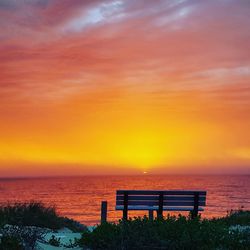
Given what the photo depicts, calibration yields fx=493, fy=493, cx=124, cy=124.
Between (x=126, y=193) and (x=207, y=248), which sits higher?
(x=126, y=193)

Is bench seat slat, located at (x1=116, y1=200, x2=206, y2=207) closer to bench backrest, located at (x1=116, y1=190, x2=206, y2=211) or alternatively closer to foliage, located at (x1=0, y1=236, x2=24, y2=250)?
bench backrest, located at (x1=116, y1=190, x2=206, y2=211)

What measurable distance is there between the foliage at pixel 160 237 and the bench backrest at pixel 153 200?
3165 mm

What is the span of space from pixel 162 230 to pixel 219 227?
1.65 metres

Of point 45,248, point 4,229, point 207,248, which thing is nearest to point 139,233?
point 207,248

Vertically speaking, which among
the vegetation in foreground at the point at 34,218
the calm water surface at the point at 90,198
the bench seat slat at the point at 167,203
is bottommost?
the calm water surface at the point at 90,198

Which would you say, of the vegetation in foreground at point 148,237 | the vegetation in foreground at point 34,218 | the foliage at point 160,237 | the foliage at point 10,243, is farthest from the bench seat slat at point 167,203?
the foliage at point 10,243

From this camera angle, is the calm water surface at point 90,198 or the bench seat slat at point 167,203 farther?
the calm water surface at point 90,198

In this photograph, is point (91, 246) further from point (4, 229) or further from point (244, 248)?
point (244, 248)

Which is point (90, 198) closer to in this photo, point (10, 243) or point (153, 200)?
point (153, 200)

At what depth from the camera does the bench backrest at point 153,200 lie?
50.6 ft

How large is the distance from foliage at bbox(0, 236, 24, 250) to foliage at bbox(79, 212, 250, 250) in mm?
1840

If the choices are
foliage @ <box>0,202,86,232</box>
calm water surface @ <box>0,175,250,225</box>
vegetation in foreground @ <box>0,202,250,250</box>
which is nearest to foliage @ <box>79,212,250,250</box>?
vegetation in foreground @ <box>0,202,250,250</box>

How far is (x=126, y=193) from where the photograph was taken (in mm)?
15430

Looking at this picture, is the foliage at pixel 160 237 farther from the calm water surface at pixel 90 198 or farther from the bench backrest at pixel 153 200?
the calm water surface at pixel 90 198
